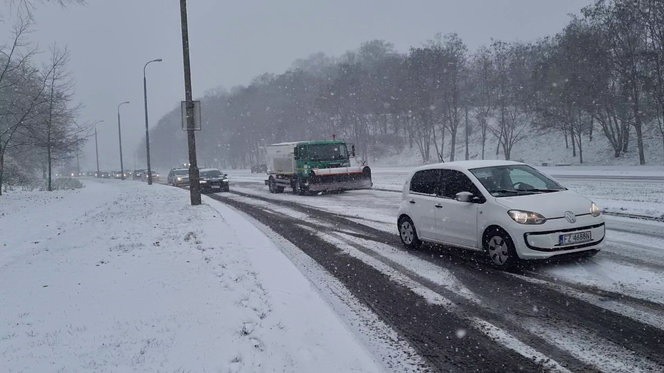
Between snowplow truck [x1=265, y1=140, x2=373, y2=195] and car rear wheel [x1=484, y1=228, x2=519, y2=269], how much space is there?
16.6 metres

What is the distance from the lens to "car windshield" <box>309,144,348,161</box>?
25.2 metres

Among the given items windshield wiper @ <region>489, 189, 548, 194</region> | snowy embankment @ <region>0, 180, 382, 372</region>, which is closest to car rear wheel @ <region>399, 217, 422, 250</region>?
windshield wiper @ <region>489, 189, 548, 194</region>

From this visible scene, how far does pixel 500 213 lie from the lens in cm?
743

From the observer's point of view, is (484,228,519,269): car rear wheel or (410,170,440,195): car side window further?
(410,170,440,195): car side window

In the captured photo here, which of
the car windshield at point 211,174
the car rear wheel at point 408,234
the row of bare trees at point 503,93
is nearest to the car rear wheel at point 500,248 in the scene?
the car rear wheel at point 408,234

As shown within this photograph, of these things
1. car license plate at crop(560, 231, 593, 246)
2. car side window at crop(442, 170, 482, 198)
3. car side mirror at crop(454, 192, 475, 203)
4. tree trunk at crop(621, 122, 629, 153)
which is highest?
tree trunk at crop(621, 122, 629, 153)

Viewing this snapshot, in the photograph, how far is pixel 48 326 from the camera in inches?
199

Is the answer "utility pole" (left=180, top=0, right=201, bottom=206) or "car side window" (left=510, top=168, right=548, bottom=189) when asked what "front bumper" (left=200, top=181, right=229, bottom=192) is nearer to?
"utility pole" (left=180, top=0, right=201, bottom=206)

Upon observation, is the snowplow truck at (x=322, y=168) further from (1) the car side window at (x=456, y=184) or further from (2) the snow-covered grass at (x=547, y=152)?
(2) the snow-covered grass at (x=547, y=152)

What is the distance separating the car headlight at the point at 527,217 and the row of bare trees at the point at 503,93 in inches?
265

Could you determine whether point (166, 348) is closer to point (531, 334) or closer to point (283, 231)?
point (531, 334)

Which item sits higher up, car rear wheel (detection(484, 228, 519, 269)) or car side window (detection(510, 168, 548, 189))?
car side window (detection(510, 168, 548, 189))

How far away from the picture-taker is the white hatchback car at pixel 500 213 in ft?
23.4

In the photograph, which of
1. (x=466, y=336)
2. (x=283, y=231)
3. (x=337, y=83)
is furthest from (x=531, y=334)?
(x=337, y=83)
